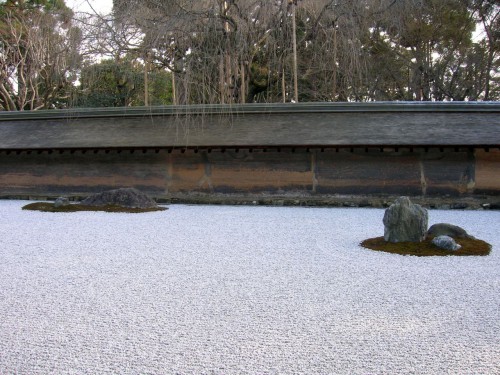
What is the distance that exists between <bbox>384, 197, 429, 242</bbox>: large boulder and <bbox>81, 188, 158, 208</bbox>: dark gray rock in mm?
Result: 5254

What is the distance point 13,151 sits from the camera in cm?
1139

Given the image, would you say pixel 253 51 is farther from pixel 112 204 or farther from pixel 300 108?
pixel 112 204

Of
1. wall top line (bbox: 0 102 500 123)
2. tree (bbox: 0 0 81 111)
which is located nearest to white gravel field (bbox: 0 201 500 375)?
wall top line (bbox: 0 102 500 123)

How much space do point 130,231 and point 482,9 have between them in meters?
16.8

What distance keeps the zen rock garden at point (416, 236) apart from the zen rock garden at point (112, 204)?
16.2 feet

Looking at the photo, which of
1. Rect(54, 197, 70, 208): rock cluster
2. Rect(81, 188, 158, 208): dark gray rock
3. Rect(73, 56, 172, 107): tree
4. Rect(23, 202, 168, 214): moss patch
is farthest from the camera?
Rect(73, 56, 172, 107): tree

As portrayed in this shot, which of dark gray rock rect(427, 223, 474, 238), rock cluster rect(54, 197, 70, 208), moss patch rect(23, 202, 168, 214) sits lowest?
dark gray rock rect(427, 223, 474, 238)

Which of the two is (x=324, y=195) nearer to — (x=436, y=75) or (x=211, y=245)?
(x=211, y=245)

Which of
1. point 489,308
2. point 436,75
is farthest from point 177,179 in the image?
point 436,75

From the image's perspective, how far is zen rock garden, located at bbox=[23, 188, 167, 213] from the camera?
921 cm

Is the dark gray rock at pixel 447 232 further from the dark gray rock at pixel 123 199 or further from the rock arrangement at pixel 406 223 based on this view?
the dark gray rock at pixel 123 199

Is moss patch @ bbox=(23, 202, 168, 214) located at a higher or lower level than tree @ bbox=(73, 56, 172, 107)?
lower

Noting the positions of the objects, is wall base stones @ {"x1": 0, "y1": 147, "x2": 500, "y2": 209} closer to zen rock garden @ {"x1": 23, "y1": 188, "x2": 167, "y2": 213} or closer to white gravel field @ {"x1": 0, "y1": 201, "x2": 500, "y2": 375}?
zen rock garden @ {"x1": 23, "y1": 188, "x2": 167, "y2": 213}

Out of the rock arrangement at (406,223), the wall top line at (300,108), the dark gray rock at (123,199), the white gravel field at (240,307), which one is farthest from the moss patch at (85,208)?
the rock arrangement at (406,223)
